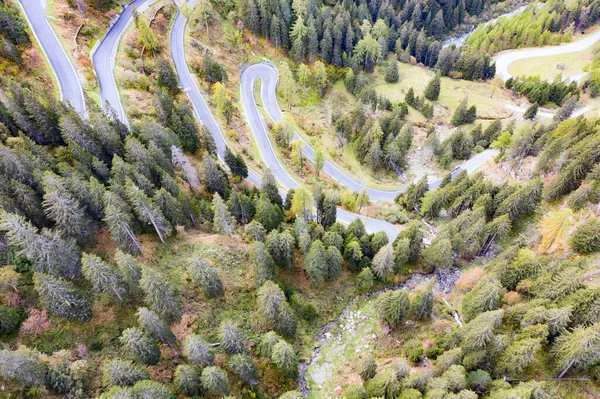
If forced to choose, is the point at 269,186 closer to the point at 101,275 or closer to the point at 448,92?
the point at 101,275

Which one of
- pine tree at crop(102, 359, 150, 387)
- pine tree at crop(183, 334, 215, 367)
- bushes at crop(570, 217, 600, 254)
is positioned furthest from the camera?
bushes at crop(570, 217, 600, 254)

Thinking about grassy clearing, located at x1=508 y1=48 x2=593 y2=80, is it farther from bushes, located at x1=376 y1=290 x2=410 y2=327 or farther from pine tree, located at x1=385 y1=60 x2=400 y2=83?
bushes, located at x1=376 y1=290 x2=410 y2=327

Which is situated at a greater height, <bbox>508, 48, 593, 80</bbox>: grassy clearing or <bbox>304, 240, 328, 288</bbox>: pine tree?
<bbox>508, 48, 593, 80</bbox>: grassy clearing

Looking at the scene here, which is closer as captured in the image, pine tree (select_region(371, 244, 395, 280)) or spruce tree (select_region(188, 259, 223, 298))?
spruce tree (select_region(188, 259, 223, 298))

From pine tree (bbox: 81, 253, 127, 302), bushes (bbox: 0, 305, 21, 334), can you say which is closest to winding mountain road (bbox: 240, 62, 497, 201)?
pine tree (bbox: 81, 253, 127, 302)

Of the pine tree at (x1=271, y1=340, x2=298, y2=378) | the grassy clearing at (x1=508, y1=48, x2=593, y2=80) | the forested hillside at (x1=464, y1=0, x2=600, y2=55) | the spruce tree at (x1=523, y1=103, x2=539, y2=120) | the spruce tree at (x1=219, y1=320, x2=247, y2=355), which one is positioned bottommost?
the pine tree at (x1=271, y1=340, x2=298, y2=378)

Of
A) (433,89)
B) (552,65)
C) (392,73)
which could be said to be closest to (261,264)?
(433,89)
